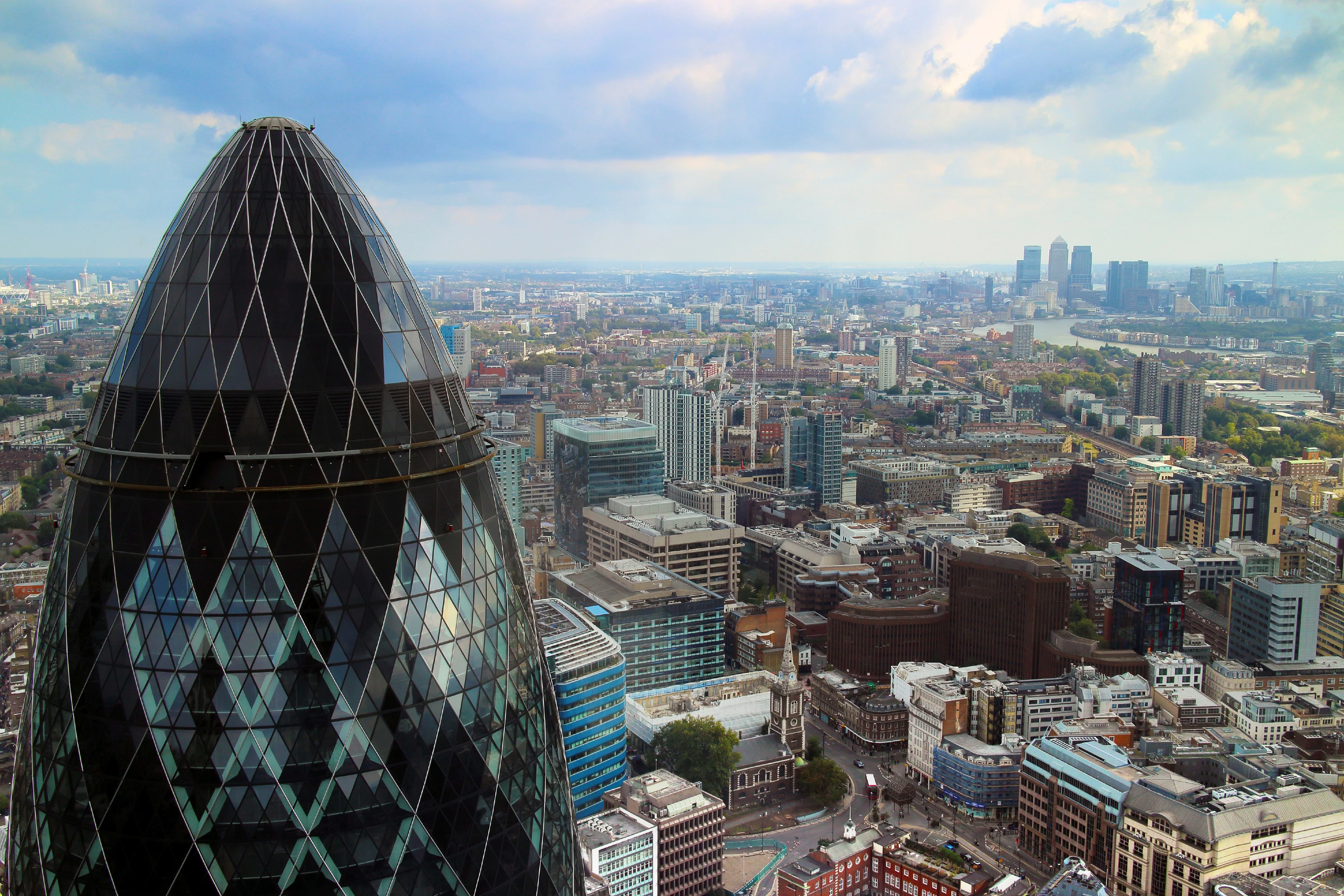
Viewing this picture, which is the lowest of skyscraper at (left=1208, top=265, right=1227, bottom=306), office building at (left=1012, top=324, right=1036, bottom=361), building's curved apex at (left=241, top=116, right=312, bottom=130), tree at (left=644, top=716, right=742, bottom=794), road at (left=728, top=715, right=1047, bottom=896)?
road at (left=728, top=715, right=1047, bottom=896)

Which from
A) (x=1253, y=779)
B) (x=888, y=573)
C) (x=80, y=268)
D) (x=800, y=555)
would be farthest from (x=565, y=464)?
(x=80, y=268)

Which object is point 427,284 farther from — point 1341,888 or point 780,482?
point 1341,888

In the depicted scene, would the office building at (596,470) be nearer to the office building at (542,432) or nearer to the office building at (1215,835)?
the office building at (542,432)

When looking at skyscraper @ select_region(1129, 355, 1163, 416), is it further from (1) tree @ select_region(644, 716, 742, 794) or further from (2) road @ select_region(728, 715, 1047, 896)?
(1) tree @ select_region(644, 716, 742, 794)

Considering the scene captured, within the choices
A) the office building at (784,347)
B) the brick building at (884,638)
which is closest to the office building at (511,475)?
the brick building at (884,638)

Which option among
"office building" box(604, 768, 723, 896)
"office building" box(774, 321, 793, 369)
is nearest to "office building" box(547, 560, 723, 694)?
"office building" box(604, 768, 723, 896)

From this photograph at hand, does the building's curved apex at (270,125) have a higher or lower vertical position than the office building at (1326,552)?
higher
